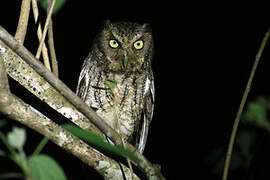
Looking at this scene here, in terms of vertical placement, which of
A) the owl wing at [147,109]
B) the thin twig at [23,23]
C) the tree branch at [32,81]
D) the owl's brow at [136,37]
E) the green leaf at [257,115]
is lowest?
the owl wing at [147,109]

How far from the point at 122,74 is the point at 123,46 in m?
0.22

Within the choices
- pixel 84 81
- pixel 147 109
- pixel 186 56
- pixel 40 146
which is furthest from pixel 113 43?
pixel 40 146

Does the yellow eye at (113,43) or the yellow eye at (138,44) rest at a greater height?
the yellow eye at (138,44)

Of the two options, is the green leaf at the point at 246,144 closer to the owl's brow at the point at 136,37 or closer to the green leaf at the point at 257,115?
the green leaf at the point at 257,115

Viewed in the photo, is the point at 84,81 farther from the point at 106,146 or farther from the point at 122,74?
the point at 106,146

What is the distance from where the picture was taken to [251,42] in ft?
9.92

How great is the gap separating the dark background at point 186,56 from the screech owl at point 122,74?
1.52 ft

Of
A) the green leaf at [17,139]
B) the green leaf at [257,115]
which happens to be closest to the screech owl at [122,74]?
the green leaf at [257,115]

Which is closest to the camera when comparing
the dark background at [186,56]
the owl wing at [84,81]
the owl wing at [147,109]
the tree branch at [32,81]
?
the tree branch at [32,81]

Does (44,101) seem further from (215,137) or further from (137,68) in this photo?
(215,137)

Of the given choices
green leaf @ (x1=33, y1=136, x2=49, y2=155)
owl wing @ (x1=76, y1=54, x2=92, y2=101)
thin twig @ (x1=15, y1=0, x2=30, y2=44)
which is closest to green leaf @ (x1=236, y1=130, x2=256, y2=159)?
green leaf @ (x1=33, y1=136, x2=49, y2=155)

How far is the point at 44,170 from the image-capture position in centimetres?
49

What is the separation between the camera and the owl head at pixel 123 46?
255 cm

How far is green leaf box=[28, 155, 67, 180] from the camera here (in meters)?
0.48
